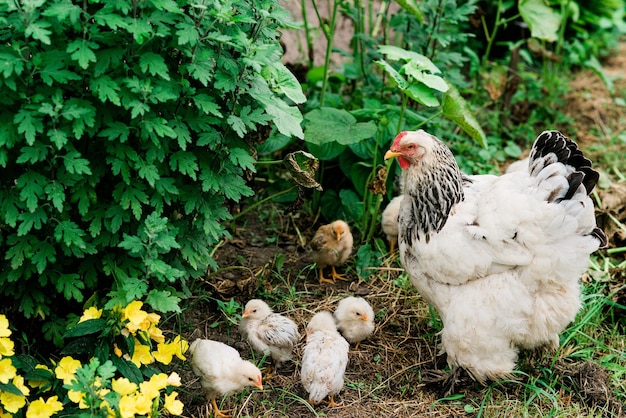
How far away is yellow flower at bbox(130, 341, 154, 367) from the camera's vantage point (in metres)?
3.71

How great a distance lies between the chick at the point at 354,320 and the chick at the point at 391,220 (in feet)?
2.86

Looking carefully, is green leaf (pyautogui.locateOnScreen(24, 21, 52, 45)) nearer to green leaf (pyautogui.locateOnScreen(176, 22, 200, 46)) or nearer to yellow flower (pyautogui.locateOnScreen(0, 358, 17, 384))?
green leaf (pyautogui.locateOnScreen(176, 22, 200, 46))

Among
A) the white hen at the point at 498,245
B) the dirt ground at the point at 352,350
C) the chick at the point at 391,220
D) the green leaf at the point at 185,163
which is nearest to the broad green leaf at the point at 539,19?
the dirt ground at the point at 352,350

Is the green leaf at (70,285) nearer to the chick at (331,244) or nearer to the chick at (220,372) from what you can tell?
the chick at (220,372)

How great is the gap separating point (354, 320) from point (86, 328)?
1.66 m

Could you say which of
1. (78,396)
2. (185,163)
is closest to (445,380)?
(185,163)

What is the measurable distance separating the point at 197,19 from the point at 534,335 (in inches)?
98.9

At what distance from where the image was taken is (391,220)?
5.19 meters

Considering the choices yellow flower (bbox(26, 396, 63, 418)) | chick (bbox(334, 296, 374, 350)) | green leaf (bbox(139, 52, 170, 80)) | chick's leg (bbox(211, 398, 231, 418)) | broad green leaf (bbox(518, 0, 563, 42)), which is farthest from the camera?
broad green leaf (bbox(518, 0, 563, 42))

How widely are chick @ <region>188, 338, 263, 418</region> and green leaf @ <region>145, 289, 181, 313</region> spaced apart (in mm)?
402

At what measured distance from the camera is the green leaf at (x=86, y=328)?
352 centimetres

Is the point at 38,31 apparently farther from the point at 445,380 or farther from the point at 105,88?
the point at 445,380

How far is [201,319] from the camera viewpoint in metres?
4.62

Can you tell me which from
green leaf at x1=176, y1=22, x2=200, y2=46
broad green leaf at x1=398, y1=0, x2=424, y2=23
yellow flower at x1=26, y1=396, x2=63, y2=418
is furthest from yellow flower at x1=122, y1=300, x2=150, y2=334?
broad green leaf at x1=398, y1=0, x2=424, y2=23
